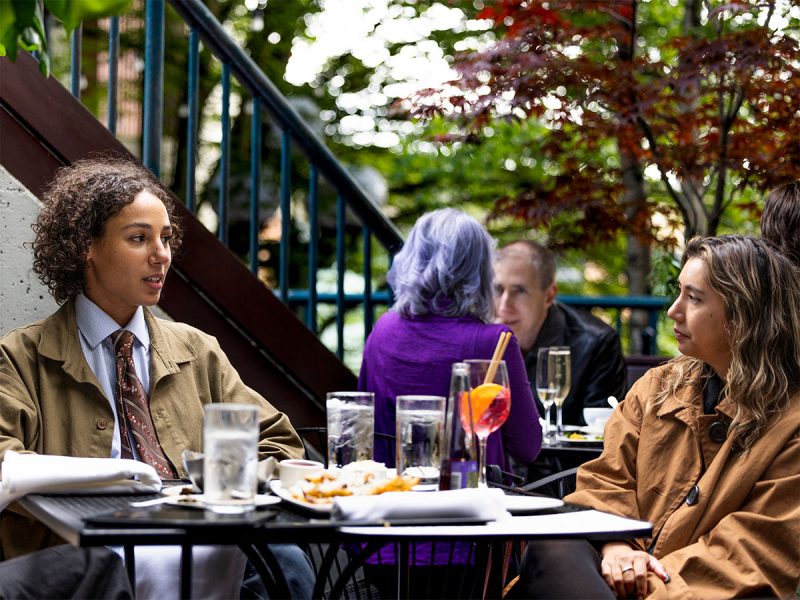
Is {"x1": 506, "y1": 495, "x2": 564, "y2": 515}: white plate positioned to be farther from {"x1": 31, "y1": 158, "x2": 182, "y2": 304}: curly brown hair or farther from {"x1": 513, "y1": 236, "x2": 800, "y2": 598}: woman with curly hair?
{"x1": 31, "y1": 158, "x2": 182, "y2": 304}: curly brown hair

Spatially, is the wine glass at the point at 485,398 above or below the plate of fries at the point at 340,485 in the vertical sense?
above

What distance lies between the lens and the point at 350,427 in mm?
2523

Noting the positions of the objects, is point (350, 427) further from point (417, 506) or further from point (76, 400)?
point (76, 400)

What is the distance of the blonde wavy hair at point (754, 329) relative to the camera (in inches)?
112

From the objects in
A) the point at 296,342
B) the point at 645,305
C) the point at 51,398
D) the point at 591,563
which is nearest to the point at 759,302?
the point at 591,563

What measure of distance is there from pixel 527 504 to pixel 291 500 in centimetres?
55

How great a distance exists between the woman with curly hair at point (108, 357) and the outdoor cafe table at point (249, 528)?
611 mm

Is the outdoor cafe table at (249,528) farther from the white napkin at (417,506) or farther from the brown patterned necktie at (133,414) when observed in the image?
the brown patterned necktie at (133,414)

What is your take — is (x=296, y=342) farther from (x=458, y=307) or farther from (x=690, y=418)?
(x=690, y=418)

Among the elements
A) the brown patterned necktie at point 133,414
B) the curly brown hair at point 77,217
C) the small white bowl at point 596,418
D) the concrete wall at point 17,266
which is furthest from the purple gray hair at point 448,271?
the concrete wall at point 17,266

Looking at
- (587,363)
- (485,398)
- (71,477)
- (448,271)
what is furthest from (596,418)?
(71,477)

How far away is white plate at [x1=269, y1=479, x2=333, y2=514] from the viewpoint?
7.08 ft

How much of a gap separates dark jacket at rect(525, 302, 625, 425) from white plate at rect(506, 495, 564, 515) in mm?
2447

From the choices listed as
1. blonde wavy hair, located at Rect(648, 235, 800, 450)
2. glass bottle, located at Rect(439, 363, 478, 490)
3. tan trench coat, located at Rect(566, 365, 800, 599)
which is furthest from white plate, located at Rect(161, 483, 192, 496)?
blonde wavy hair, located at Rect(648, 235, 800, 450)
